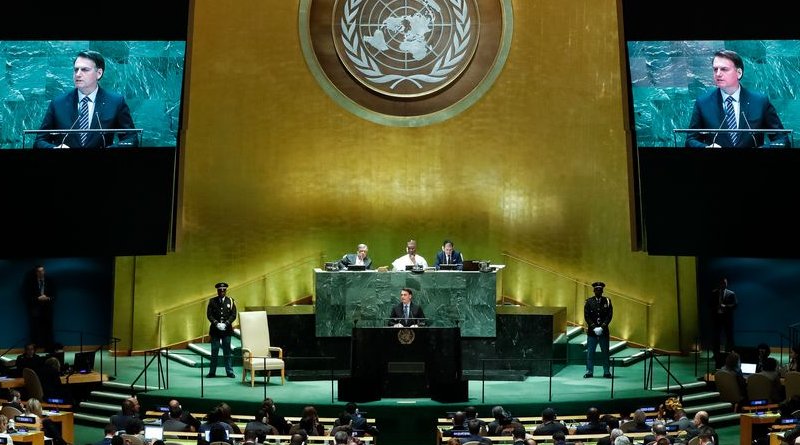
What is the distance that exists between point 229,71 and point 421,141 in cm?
334

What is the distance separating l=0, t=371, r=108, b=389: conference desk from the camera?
679 inches

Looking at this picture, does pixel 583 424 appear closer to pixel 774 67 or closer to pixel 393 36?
pixel 774 67

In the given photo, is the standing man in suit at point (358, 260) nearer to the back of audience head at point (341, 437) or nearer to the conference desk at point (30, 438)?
the conference desk at point (30, 438)

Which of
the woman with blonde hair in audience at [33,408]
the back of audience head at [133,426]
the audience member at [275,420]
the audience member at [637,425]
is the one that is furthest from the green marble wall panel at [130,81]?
the audience member at [637,425]

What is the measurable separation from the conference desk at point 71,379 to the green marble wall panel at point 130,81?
339cm

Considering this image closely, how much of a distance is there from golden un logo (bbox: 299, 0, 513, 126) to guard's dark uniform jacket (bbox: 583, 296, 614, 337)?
4.45m

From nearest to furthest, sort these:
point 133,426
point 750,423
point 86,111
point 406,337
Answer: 1. point 133,426
2. point 750,423
3. point 406,337
4. point 86,111

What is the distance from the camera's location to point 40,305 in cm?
2005

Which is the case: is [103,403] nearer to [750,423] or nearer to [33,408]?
[33,408]

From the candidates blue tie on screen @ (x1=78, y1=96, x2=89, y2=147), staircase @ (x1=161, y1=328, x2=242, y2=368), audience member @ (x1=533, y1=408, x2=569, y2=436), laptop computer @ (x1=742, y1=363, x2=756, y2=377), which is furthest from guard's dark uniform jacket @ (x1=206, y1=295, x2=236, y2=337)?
laptop computer @ (x1=742, y1=363, x2=756, y2=377)

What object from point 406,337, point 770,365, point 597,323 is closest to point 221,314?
point 406,337

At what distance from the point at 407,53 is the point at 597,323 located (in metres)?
5.77

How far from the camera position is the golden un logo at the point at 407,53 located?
21.0m

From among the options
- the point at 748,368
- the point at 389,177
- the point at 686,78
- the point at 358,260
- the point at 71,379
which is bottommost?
the point at 71,379
